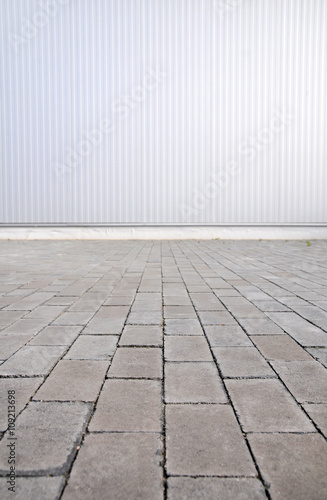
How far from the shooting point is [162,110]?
9102 mm

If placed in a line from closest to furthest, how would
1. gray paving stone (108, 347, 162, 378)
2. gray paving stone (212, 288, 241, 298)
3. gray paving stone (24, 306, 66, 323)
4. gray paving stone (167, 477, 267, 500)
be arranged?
gray paving stone (167, 477, 267, 500), gray paving stone (108, 347, 162, 378), gray paving stone (24, 306, 66, 323), gray paving stone (212, 288, 241, 298)

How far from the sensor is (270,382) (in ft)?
4.74

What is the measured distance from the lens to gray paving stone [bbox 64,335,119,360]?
1.72m

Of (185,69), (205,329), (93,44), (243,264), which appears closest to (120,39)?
(93,44)

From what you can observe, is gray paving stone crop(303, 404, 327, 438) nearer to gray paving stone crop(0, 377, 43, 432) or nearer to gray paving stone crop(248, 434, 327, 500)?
gray paving stone crop(248, 434, 327, 500)

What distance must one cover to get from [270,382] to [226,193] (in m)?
8.15

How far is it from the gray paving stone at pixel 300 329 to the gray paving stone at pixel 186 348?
1.87 ft

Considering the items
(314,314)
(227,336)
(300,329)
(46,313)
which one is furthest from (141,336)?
(314,314)

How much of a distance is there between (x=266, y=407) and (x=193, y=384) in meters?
0.31

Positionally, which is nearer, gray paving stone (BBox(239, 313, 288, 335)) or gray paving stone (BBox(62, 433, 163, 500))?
gray paving stone (BBox(62, 433, 163, 500))

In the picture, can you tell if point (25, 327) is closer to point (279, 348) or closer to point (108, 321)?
point (108, 321)

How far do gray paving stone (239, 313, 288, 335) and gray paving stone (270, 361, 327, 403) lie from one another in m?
0.44

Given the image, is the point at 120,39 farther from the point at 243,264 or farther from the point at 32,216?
the point at 243,264

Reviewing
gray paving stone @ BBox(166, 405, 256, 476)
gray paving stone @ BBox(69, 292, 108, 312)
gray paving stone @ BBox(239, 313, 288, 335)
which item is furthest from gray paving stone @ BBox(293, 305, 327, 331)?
gray paving stone @ BBox(69, 292, 108, 312)
